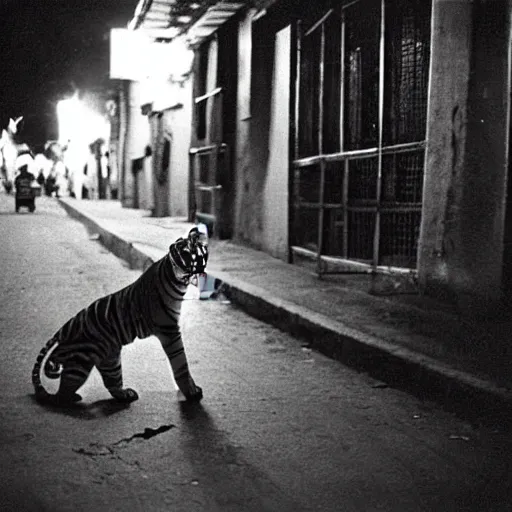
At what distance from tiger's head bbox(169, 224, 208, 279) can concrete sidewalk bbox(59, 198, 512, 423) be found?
1.61 meters

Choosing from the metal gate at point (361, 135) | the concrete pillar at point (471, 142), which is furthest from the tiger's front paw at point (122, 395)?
the metal gate at point (361, 135)

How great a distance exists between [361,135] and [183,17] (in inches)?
240

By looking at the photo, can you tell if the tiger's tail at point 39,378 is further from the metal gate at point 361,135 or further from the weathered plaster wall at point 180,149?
the weathered plaster wall at point 180,149

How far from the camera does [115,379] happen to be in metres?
4.33

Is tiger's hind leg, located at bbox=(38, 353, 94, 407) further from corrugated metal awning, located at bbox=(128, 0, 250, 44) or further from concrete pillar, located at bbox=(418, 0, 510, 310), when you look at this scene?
corrugated metal awning, located at bbox=(128, 0, 250, 44)

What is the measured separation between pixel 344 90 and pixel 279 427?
5.44 metres

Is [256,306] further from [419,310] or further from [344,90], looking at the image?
[344,90]

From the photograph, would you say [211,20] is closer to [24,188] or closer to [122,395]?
[122,395]

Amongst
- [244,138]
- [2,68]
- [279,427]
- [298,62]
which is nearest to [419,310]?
[279,427]

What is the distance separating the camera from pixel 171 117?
18406 mm

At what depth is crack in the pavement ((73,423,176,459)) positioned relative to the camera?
3549 millimetres

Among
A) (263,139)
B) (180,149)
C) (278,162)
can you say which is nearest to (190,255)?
(278,162)

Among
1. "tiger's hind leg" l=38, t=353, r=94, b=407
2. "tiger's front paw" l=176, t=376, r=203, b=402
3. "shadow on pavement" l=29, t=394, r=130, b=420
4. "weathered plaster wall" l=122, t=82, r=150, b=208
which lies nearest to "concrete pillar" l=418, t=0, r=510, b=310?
"tiger's front paw" l=176, t=376, r=203, b=402

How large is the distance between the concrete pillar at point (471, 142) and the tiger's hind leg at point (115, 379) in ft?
10.2
